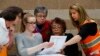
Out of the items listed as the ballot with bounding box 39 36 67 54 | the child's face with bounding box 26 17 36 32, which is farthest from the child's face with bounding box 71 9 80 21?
the child's face with bounding box 26 17 36 32

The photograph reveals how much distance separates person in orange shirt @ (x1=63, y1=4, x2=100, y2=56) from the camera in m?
4.17

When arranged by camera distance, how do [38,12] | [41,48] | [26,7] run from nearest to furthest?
1. [41,48]
2. [38,12]
3. [26,7]

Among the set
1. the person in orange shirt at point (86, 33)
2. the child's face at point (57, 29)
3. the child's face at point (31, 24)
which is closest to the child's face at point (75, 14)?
the person in orange shirt at point (86, 33)

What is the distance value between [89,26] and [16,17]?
1.04m

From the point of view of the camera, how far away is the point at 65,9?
573 cm

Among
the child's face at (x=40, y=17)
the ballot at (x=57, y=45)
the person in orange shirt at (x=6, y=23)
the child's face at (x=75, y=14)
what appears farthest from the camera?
the child's face at (x=40, y=17)

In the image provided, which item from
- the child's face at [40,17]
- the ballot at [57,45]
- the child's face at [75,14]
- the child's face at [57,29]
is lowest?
the ballot at [57,45]

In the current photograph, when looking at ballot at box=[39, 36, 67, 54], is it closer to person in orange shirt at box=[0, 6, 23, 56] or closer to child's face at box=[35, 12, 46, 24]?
child's face at box=[35, 12, 46, 24]

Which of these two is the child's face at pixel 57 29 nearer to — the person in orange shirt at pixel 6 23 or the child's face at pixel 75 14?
the child's face at pixel 75 14

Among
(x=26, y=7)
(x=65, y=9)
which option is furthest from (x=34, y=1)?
(x=65, y=9)

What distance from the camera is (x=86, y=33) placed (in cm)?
418

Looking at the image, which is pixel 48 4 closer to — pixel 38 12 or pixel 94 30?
pixel 38 12

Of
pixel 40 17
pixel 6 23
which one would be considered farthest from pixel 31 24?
pixel 6 23

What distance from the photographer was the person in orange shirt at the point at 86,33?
4.17m
